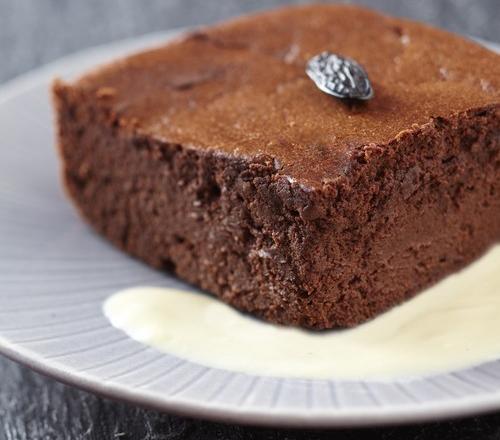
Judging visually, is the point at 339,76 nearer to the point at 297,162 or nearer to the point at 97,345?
the point at 297,162

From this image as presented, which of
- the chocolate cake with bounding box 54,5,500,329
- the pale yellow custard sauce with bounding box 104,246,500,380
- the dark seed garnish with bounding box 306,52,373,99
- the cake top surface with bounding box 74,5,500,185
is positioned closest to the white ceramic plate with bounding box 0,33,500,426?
the pale yellow custard sauce with bounding box 104,246,500,380

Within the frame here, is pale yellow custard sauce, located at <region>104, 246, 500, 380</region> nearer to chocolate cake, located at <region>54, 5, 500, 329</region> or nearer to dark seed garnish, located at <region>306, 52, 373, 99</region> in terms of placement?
chocolate cake, located at <region>54, 5, 500, 329</region>

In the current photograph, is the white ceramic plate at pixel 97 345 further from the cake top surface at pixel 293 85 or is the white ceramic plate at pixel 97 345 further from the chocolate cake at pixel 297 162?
the cake top surface at pixel 293 85

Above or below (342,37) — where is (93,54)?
below

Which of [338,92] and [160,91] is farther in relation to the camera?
[160,91]

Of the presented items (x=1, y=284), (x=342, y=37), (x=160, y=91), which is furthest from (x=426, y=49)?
(x=1, y=284)


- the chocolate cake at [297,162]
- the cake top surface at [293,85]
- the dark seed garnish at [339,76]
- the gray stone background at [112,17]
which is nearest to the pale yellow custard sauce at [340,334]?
the chocolate cake at [297,162]

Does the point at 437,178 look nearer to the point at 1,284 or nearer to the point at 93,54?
the point at 1,284
